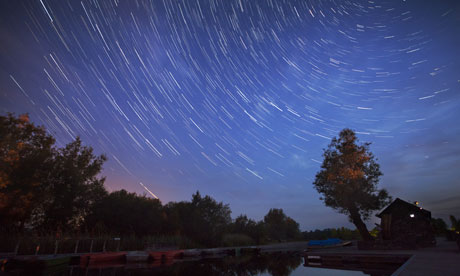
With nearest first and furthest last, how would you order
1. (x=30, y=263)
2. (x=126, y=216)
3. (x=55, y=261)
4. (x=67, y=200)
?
(x=30, y=263)
(x=55, y=261)
(x=67, y=200)
(x=126, y=216)

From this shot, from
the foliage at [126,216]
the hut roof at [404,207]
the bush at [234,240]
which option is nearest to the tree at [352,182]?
the hut roof at [404,207]

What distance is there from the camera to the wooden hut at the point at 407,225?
21625 millimetres

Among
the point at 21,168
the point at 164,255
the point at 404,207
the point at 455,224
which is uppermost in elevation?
the point at 21,168

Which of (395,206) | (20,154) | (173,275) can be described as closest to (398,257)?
(395,206)

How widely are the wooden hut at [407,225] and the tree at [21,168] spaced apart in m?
32.2

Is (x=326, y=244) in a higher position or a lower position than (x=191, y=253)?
higher

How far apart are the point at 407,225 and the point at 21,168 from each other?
119 ft

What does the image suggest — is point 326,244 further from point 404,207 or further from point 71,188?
point 71,188

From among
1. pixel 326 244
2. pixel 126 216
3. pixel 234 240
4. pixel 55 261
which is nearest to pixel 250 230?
pixel 234 240

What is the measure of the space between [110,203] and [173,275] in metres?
19.4

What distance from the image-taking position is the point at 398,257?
15.1 metres

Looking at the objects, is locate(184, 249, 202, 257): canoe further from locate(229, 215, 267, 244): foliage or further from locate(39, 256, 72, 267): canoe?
locate(229, 215, 267, 244): foliage

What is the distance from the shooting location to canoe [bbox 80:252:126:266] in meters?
16.3

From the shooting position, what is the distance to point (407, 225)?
73.7ft
